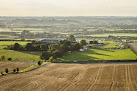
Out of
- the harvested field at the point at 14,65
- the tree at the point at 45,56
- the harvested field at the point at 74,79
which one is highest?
the tree at the point at 45,56

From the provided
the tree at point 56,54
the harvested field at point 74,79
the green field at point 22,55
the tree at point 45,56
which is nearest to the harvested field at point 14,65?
the harvested field at point 74,79

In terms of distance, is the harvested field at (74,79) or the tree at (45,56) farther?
the tree at (45,56)

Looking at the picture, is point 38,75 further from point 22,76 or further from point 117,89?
point 117,89

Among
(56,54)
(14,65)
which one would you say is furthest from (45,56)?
(14,65)

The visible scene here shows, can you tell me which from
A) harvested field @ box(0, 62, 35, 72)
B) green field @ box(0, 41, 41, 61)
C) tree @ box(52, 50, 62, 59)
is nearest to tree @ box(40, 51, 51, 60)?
tree @ box(52, 50, 62, 59)

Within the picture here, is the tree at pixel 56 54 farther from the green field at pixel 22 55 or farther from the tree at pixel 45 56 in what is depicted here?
the green field at pixel 22 55

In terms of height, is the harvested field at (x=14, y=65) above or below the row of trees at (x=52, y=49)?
below

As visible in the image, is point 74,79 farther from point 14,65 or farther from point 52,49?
point 52,49

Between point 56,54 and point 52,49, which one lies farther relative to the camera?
point 52,49

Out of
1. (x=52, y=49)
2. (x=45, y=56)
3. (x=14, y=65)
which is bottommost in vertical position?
(x=14, y=65)
